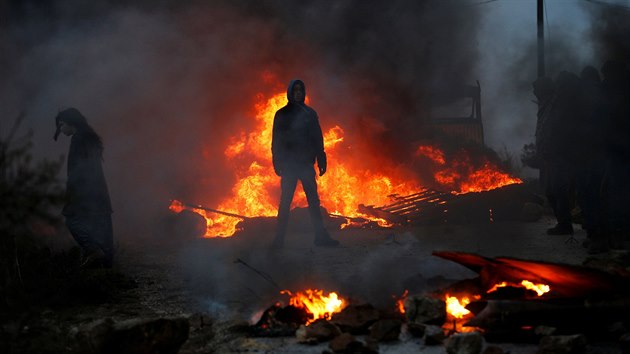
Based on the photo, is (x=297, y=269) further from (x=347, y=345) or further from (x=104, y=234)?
(x=347, y=345)

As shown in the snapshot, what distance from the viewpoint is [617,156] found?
6.99 meters

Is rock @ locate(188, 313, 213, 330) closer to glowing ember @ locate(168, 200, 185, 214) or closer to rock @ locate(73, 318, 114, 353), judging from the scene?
rock @ locate(73, 318, 114, 353)

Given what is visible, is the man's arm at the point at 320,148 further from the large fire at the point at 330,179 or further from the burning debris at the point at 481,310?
the burning debris at the point at 481,310

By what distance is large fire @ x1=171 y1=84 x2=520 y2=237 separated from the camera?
12047 millimetres

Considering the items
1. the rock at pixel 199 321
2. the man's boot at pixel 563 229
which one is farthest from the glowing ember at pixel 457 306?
the man's boot at pixel 563 229

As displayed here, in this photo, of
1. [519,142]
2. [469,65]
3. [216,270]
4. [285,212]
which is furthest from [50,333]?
[519,142]

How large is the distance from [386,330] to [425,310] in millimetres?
453

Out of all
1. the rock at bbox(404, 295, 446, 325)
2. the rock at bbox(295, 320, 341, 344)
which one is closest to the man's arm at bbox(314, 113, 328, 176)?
the rock at bbox(404, 295, 446, 325)

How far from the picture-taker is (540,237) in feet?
28.5

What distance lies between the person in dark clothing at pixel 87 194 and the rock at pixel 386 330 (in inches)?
146

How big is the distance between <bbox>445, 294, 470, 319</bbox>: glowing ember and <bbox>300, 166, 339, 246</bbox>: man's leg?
4016 mm

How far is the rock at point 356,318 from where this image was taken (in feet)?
13.9

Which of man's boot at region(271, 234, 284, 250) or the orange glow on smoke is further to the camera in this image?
the orange glow on smoke

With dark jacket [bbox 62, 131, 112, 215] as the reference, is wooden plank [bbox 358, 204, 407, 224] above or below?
below
